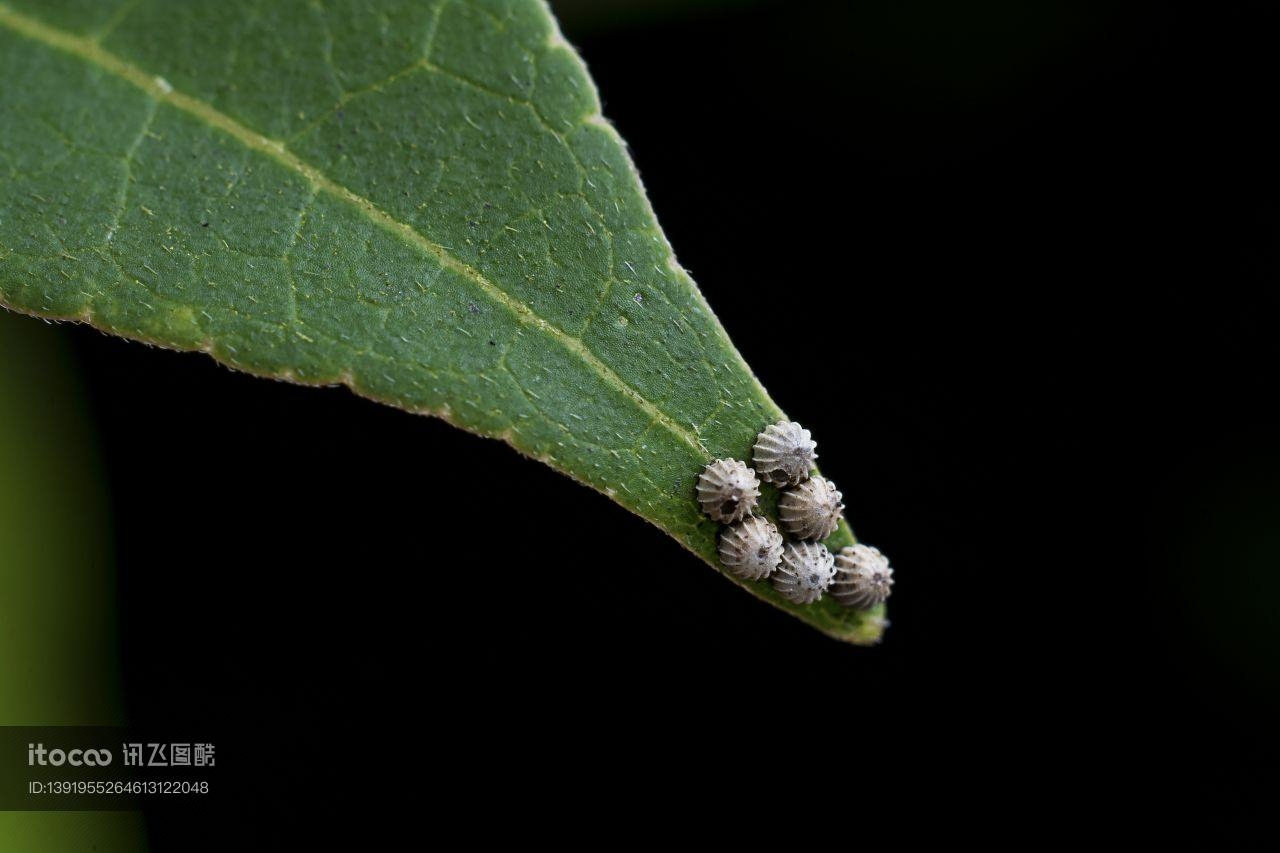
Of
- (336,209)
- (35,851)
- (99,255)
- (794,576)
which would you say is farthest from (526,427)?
(35,851)

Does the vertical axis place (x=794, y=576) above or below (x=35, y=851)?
above

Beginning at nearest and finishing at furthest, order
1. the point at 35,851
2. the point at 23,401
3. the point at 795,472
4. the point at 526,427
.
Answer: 1. the point at 526,427
2. the point at 795,472
3. the point at 35,851
4. the point at 23,401

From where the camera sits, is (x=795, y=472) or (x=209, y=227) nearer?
(x=209, y=227)

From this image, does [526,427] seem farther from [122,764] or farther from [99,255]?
[122,764]

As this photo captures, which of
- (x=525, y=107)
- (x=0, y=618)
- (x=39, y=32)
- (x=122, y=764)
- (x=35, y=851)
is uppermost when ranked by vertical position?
(x=39, y=32)

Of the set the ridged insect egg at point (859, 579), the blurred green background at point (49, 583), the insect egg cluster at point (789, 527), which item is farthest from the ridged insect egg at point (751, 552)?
the blurred green background at point (49, 583)

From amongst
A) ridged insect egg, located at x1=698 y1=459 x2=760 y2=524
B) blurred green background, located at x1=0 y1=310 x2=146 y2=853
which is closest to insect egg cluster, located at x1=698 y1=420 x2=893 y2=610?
ridged insect egg, located at x1=698 y1=459 x2=760 y2=524
